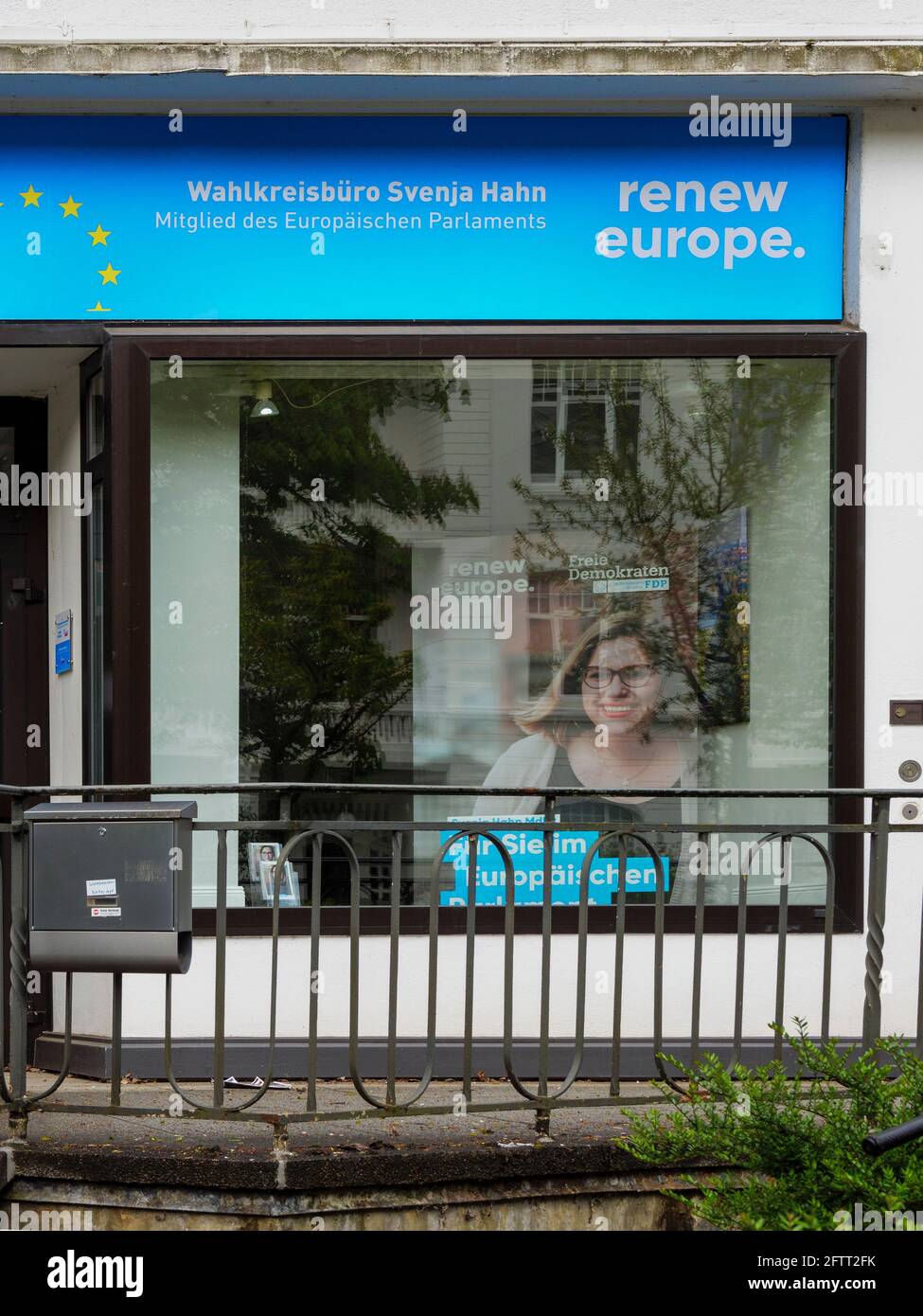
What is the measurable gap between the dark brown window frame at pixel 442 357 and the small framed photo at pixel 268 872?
0.11m

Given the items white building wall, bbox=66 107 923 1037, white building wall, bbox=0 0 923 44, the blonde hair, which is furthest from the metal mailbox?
white building wall, bbox=0 0 923 44

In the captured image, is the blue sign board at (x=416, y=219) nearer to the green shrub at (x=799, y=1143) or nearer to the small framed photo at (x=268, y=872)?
the small framed photo at (x=268, y=872)

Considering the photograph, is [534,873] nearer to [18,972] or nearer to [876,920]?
[876,920]

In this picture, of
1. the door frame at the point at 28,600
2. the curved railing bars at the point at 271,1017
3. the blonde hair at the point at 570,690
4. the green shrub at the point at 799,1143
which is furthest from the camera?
the door frame at the point at 28,600

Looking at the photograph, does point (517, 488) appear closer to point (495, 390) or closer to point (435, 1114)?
point (495, 390)

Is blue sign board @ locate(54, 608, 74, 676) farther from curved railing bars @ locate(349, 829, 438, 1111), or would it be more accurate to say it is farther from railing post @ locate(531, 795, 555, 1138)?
railing post @ locate(531, 795, 555, 1138)

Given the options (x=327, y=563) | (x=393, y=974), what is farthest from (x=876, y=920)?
(x=327, y=563)

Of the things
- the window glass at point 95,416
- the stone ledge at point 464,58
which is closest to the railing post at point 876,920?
the stone ledge at point 464,58

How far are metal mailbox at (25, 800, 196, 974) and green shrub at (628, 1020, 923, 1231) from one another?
1.64 metres

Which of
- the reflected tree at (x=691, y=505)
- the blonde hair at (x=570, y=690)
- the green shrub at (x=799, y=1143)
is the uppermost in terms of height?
the reflected tree at (x=691, y=505)

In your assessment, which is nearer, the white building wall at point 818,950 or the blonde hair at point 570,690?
the white building wall at point 818,950

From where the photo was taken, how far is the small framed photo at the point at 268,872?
6145mm

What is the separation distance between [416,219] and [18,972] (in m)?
3.53
